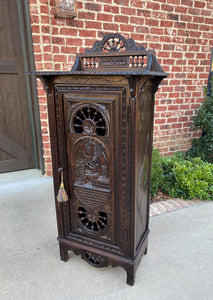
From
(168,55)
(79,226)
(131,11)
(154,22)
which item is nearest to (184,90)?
(168,55)

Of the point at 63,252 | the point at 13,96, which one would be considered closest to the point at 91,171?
the point at 63,252

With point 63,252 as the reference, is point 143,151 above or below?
above

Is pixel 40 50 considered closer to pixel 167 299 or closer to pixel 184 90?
pixel 184 90

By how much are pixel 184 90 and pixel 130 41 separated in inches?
95.3

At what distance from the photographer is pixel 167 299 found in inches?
57.6

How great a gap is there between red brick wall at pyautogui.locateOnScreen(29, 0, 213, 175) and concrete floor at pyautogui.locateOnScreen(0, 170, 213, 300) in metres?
1.29

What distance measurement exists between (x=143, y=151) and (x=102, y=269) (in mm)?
1019

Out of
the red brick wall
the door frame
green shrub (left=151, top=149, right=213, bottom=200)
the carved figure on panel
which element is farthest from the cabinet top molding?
the door frame

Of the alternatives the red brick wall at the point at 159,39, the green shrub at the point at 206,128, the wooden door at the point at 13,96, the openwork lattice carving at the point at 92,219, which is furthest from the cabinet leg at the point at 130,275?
the wooden door at the point at 13,96

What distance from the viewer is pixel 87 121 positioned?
1.39m

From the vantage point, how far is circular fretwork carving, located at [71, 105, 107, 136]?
1.37 m

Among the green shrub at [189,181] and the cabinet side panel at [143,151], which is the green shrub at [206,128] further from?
the cabinet side panel at [143,151]

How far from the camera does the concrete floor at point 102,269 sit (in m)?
1.51

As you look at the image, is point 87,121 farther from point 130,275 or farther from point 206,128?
point 206,128
